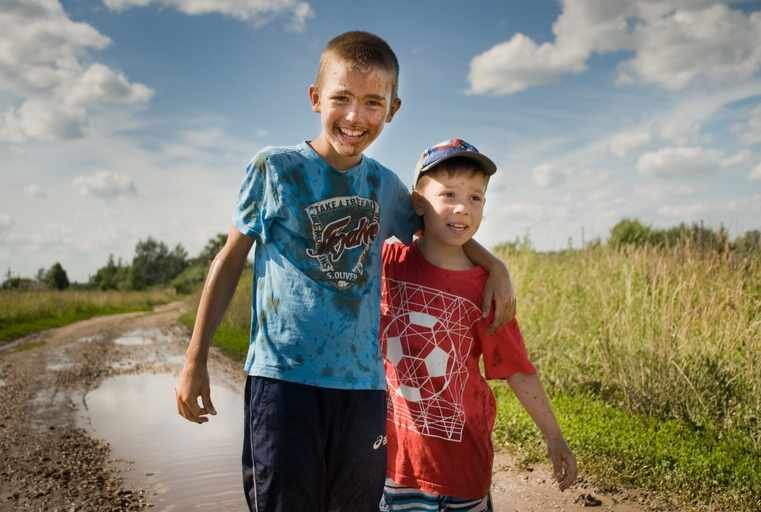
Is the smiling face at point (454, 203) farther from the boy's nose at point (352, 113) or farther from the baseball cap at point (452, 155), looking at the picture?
the boy's nose at point (352, 113)

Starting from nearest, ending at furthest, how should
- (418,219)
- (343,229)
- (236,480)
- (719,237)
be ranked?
(343,229)
(418,219)
(236,480)
(719,237)

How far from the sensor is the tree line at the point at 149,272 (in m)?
51.2

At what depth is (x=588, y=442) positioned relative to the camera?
16.7 ft

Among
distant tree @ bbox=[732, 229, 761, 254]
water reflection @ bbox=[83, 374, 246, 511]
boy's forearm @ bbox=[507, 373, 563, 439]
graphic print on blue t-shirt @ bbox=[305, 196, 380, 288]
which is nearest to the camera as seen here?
graphic print on blue t-shirt @ bbox=[305, 196, 380, 288]

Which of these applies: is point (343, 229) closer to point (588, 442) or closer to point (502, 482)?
point (502, 482)

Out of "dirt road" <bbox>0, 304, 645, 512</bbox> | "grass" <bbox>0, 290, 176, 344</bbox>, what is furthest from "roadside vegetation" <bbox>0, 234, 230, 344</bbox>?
"dirt road" <bbox>0, 304, 645, 512</bbox>

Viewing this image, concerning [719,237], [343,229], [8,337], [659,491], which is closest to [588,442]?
[659,491]

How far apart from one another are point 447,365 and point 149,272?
244ft

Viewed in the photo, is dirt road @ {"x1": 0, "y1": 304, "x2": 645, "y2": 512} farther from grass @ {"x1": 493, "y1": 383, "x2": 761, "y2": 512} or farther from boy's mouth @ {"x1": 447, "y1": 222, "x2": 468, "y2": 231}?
boy's mouth @ {"x1": 447, "y1": 222, "x2": 468, "y2": 231}

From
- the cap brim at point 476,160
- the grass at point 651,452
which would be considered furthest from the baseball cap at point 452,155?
the grass at point 651,452

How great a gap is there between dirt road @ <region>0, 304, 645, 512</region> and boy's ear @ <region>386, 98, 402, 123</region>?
2883 millimetres

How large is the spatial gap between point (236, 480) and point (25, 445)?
2.24 metres

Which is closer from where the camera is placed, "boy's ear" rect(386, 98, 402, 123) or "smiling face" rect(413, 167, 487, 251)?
"boy's ear" rect(386, 98, 402, 123)

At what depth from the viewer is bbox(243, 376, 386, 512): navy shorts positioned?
1938 mm
